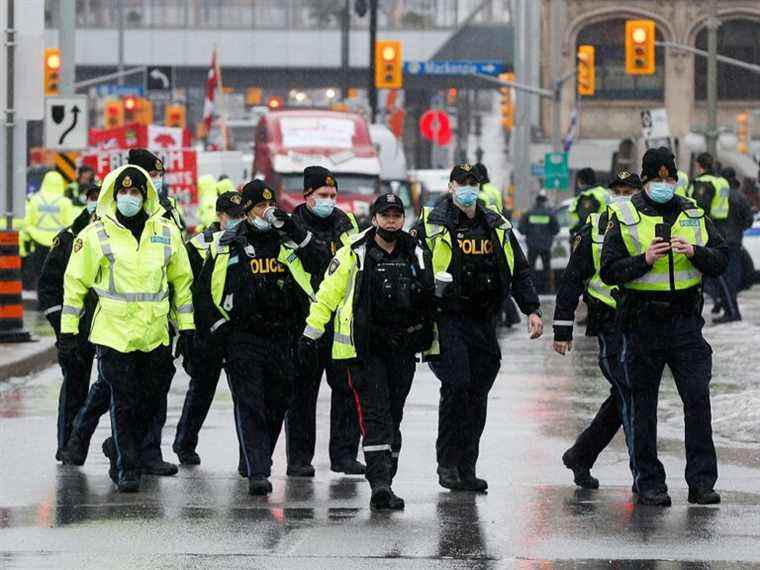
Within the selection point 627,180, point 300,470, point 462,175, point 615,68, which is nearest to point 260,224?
point 462,175

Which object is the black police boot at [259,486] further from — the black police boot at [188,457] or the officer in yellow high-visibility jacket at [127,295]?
the black police boot at [188,457]

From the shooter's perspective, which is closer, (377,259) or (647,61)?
(377,259)

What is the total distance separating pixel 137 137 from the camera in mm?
29219

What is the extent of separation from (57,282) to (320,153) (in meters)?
34.2

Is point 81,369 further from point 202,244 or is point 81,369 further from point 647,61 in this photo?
point 647,61

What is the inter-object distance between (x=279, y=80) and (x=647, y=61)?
177ft

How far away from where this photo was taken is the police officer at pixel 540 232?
30734 mm

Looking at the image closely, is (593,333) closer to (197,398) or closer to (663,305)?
(663,305)

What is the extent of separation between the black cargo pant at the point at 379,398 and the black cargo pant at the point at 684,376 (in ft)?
3.99

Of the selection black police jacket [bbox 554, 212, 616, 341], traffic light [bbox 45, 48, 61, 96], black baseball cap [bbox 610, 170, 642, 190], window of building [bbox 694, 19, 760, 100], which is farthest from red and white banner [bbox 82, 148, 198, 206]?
window of building [bbox 694, 19, 760, 100]

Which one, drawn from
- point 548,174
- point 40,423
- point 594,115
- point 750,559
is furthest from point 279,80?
point 750,559

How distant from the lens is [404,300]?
429 inches

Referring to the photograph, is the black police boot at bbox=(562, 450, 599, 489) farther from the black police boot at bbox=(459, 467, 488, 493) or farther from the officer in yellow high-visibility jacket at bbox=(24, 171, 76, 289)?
the officer in yellow high-visibility jacket at bbox=(24, 171, 76, 289)

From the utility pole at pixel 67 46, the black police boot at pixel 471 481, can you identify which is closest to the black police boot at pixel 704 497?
the black police boot at pixel 471 481
